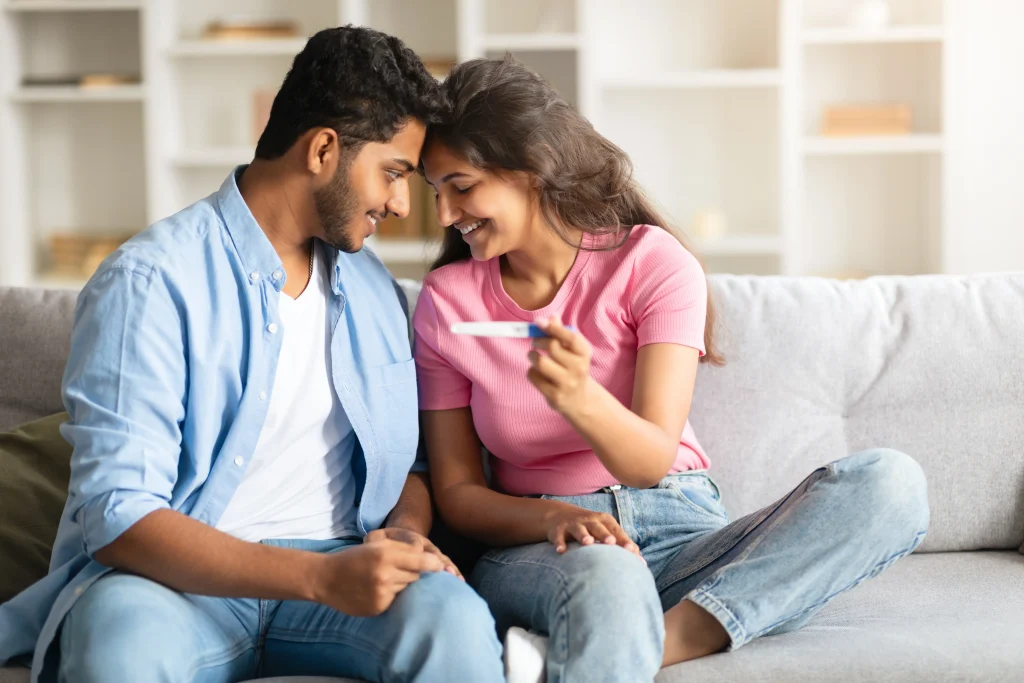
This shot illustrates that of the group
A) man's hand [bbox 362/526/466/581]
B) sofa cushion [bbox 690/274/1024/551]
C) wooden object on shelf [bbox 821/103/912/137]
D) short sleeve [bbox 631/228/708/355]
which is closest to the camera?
man's hand [bbox 362/526/466/581]

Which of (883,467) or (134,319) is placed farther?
(883,467)

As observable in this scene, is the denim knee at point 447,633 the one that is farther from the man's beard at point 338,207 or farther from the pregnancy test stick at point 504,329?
the man's beard at point 338,207

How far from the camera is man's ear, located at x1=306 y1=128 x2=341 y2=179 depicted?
145 centimetres

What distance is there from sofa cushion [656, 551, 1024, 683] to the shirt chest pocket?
0.49m

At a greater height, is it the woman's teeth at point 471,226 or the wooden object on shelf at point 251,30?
the wooden object on shelf at point 251,30

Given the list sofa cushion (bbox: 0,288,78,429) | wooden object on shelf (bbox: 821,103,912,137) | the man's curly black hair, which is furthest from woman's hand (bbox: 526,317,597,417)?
wooden object on shelf (bbox: 821,103,912,137)

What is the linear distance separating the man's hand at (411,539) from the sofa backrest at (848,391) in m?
0.57

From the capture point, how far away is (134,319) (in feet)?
4.27

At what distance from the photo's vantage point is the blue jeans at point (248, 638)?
47.2 inches

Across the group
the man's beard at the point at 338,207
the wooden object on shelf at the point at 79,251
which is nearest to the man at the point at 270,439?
the man's beard at the point at 338,207

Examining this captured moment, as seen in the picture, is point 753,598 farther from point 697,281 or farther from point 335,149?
point 335,149

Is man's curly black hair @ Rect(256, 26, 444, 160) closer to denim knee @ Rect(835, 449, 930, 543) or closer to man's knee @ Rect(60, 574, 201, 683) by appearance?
man's knee @ Rect(60, 574, 201, 683)

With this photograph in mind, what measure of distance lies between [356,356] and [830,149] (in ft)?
8.21

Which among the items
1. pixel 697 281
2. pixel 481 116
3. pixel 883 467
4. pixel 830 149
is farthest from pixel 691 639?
pixel 830 149
